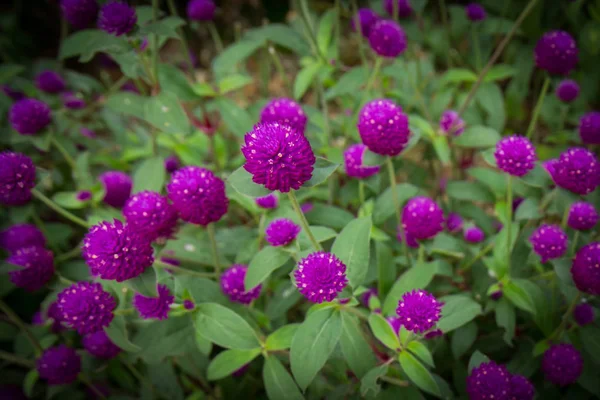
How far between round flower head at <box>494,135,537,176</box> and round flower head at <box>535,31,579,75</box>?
484mm

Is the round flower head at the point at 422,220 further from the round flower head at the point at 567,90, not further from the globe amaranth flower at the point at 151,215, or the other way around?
the round flower head at the point at 567,90

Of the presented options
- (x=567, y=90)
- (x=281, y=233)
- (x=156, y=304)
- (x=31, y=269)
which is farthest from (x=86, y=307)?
(x=567, y=90)

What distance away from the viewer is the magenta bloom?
0.99m

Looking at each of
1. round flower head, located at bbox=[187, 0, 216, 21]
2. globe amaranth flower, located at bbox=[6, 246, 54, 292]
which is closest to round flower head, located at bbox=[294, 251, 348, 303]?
globe amaranth flower, located at bbox=[6, 246, 54, 292]

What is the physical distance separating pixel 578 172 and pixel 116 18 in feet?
4.15

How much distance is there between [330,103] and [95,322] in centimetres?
218

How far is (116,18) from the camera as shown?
1324 mm

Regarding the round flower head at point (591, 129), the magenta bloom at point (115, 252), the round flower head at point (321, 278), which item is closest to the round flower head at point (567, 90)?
the round flower head at point (591, 129)

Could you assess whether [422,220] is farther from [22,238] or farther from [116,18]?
[22,238]

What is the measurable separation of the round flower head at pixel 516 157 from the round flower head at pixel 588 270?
0.77 feet

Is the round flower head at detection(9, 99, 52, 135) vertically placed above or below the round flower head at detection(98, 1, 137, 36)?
below

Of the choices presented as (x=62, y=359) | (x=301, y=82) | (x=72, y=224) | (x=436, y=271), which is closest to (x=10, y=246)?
(x=62, y=359)

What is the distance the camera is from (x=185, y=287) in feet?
4.22

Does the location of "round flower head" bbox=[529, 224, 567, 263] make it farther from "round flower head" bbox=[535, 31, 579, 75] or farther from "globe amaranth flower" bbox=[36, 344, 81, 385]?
"globe amaranth flower" bbox=[36, 344, 81, 385]
